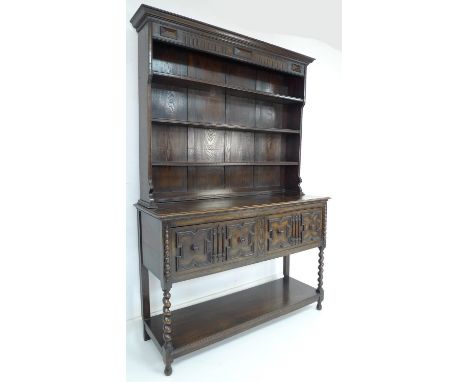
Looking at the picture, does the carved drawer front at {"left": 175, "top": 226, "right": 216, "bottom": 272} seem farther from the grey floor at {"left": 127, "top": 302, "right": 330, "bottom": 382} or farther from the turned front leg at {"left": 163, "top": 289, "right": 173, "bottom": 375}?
the grey floor at {"left": 127, "top": 302, "right": 330, "bottom": 382}

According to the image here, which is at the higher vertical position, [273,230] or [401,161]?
[401,161]

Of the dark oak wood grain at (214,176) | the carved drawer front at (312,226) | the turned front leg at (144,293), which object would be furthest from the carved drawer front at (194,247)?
the carved drawer front at (312,226)

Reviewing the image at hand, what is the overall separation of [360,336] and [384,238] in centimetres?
81

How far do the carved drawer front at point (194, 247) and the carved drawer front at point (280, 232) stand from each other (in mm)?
502

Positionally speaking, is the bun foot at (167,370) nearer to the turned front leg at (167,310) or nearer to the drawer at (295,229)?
the turned front leg at (167,310)

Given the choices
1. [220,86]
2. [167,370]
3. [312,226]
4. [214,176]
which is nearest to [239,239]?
[214,176]

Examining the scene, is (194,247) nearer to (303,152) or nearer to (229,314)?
(229,314)

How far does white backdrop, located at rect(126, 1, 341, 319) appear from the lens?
6.95ft
